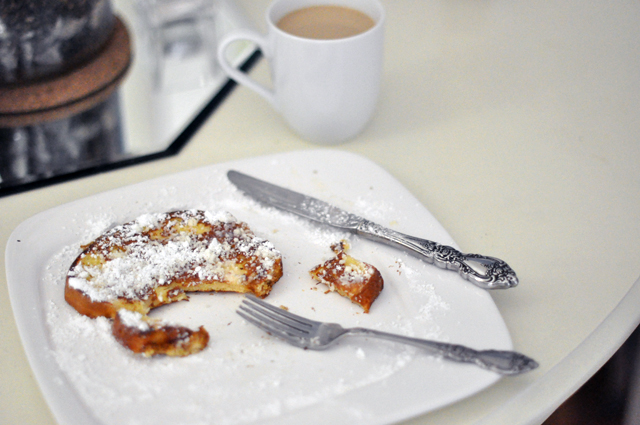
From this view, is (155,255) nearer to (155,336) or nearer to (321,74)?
(155,336)

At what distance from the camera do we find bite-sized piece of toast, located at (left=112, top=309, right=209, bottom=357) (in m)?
0.77

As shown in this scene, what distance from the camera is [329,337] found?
79 centimetres

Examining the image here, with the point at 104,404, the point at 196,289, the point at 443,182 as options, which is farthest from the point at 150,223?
the point at 443,182

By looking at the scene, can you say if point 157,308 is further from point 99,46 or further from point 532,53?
point 532,53

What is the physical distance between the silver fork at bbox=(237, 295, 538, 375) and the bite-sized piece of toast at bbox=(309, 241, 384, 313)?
0.08 m

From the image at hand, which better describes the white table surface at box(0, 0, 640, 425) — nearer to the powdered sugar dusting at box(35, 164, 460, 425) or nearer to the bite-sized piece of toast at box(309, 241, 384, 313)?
the powdered sugar dusting at box(35, 164, 460, 425)

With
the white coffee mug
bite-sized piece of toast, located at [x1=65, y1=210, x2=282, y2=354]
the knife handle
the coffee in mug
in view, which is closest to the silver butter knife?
the knife handle

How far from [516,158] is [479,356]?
581mm

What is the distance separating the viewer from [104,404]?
0.72 metres

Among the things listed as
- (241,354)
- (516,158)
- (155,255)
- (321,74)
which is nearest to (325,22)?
(321,74)

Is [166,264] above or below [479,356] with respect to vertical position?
below

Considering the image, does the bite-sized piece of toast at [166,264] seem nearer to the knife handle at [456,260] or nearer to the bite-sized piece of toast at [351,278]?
the bite-sized piece of toast at [351,278]

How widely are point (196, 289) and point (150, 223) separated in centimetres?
15

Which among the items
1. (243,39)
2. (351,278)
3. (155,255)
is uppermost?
(243,39)
